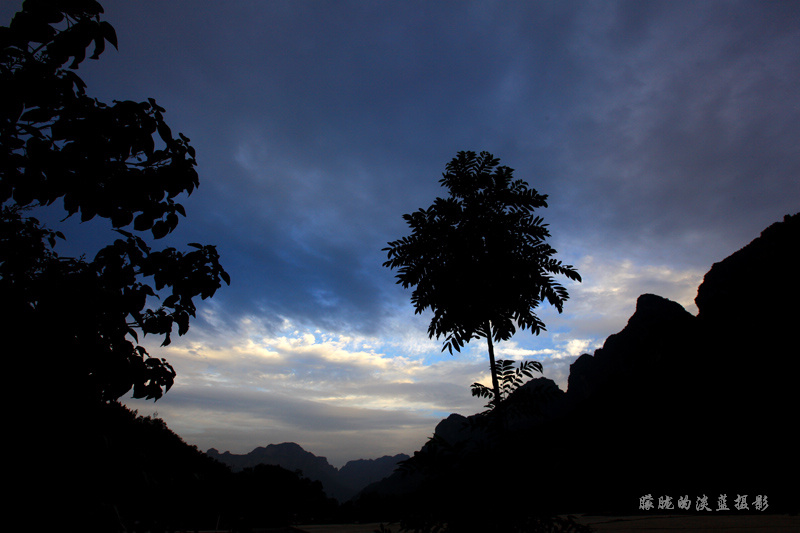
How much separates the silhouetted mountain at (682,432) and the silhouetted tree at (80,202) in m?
3.33

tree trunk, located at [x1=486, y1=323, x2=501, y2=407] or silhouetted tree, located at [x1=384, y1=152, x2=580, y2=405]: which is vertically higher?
silhouetted tree, located at [x1=384, y1=152, x2=580, y2=405]

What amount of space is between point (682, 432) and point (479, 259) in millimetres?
76680

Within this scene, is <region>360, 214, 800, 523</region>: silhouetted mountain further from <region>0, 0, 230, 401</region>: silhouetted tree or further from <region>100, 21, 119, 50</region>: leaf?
<region>100, 21, 119, 50</region>: leaf

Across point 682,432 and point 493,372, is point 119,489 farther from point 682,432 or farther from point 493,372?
point 682,432

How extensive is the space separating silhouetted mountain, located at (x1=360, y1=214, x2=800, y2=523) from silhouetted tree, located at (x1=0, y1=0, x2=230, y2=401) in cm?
333

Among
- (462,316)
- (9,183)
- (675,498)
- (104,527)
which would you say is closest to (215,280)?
(9,183)

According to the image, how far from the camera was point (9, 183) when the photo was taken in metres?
2.10

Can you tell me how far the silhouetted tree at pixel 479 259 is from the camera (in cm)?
613

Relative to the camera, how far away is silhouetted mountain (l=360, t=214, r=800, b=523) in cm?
429

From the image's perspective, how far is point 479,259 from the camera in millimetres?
6324

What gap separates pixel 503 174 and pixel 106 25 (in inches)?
246

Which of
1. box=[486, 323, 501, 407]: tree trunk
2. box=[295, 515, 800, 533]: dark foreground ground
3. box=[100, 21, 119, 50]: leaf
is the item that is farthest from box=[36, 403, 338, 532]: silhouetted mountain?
box=[295, 515, 800, 533]: dark foreground ground

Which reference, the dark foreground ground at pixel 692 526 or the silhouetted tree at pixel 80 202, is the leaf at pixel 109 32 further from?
the dark foreground ground at pixel 692 526

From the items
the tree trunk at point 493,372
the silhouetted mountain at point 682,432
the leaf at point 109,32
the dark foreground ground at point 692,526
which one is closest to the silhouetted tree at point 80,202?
the leaf at point 109,32
